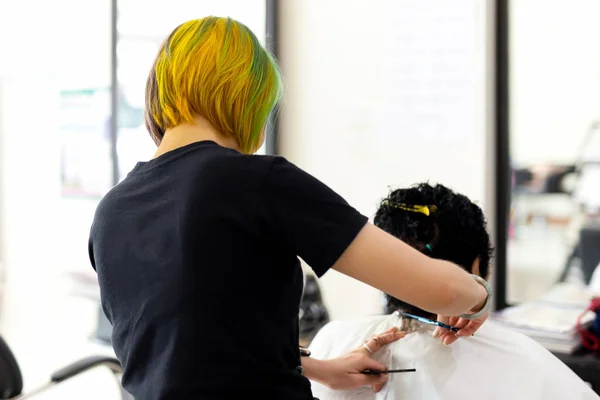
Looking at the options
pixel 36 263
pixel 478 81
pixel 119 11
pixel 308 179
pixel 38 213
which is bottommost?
pixel 36 263

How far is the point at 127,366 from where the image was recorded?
1.03 meters

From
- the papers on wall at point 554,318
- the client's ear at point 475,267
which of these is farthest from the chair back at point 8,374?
the papers on wall at point 554,318

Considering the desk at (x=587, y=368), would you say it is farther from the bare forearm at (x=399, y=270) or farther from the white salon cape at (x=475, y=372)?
the bare forearm at (x=399, y=270)

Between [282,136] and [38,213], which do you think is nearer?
[282,136]

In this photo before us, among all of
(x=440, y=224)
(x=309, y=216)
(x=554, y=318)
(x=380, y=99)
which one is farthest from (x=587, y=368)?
(x=380, y=99)

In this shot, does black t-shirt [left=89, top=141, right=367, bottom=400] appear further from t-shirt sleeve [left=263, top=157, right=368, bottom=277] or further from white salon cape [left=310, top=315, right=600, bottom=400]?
white salon cape [left=310, top=315, right=600, bottom=400]

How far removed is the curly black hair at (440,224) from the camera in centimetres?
138

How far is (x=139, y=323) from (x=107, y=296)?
0.12 metres

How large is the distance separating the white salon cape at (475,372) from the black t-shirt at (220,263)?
1.45ft

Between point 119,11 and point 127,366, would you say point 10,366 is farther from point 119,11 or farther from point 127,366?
point 119,11

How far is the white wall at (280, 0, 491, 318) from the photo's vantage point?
8.50 ft

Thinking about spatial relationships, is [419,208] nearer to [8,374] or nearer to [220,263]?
[220,263]

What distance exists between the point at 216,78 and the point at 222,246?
251 mm

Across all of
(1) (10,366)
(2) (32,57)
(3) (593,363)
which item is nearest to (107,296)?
(1) (10,366)
